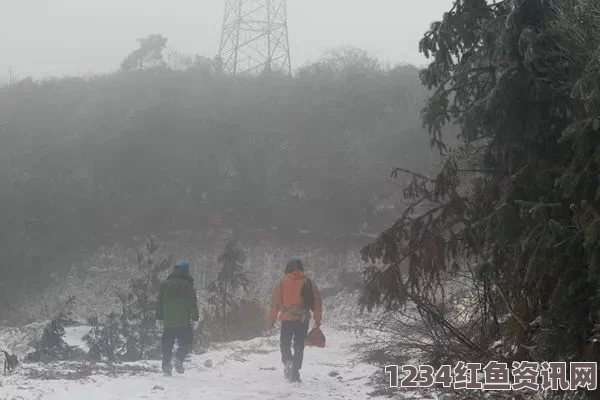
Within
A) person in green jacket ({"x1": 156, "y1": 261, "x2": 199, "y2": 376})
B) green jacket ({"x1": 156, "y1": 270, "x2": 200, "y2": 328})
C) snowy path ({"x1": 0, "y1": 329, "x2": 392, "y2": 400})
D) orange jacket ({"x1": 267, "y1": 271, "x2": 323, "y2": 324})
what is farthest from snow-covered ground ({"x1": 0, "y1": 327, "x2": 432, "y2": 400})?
orange jacket ({"x1": 267, "y1": 271, "x2": 323, "y2": 324})

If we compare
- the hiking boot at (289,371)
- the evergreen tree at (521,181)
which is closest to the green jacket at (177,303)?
the hiking boot at (289,371)

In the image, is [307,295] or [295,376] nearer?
[295,376]

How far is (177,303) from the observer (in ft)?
28.2

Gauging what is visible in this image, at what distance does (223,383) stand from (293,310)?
1254 mm

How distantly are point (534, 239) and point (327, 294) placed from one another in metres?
17.7

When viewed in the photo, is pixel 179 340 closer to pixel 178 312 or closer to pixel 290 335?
pixel 178 312

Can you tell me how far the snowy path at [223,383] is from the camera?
6.40 meters

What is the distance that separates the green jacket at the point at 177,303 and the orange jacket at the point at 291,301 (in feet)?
3.93

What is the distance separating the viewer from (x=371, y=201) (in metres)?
25.7

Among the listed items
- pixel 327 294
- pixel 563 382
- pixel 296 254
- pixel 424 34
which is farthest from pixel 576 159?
pixel 296 254

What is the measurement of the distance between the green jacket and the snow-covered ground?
0.69 metres

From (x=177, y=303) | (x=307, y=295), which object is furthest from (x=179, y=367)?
(x=307, y=295)

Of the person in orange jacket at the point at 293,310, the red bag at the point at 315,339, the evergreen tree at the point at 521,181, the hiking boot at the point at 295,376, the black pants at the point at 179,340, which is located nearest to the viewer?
the evergreen tree at the point at 521,181

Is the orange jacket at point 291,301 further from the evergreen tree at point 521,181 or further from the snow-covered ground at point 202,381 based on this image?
the evergreen tree at point 521,181
